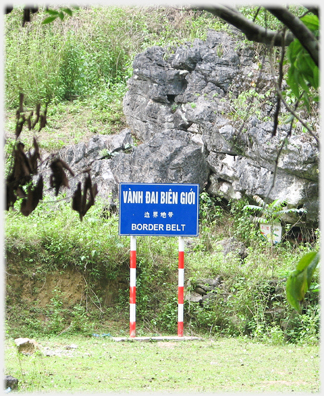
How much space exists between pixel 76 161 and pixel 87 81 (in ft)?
14.4

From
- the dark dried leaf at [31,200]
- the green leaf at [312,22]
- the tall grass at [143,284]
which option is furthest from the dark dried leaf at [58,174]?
the tall grass at [143,284]

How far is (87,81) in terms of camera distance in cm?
1562

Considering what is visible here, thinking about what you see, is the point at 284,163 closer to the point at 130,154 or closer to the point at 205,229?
the point at 205,229

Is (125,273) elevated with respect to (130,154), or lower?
lower

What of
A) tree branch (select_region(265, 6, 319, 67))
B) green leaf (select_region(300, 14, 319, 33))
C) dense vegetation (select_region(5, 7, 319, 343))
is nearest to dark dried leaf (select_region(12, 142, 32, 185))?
tree branch (select_region(265, 6, 319, 67))

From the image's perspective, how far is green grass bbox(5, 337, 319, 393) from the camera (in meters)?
5.06

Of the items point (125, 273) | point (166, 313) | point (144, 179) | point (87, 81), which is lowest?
point (166, 313)

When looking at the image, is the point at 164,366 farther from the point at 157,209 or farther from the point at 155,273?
the point at 155,273

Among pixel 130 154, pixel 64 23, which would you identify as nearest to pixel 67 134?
pixel 130 154

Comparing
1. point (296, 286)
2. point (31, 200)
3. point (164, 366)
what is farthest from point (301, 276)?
point (164, 366)

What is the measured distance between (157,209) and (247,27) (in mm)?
5484

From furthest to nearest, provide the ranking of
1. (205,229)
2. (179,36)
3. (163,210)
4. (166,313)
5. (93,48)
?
(93,48)
(179,36)
(205,229)
(166,313)
(163,210)

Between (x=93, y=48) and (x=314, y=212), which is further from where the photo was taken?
(x=93, y=48)

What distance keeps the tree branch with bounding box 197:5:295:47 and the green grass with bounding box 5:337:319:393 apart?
3717 mm
